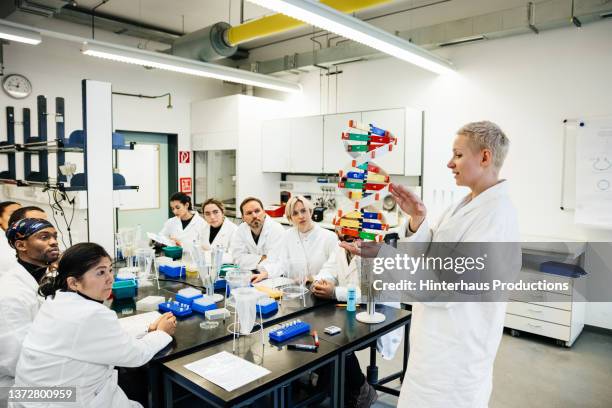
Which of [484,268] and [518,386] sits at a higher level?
[484,268]

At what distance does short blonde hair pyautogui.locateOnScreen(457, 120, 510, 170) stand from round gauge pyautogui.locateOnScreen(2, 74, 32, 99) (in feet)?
15.9

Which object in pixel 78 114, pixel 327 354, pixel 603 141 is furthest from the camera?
pixel 78 114

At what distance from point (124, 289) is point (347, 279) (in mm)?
1287

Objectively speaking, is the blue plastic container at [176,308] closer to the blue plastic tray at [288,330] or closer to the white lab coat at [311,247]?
the blue plastic tray at [288,330]

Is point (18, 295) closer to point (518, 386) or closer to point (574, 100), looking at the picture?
point (518, 386)

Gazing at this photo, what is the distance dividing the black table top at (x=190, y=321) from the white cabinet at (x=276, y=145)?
2.99 metres

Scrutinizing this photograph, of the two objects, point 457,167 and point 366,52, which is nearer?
point 457,167

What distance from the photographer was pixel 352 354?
7.91ft

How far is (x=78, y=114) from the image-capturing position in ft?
16.4

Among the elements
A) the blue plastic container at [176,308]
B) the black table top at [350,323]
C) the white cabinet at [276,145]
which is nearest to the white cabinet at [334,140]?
the white cabinet at [276,145]

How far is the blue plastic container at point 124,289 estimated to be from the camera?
2.37 m

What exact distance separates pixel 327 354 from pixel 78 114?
4.61 metres

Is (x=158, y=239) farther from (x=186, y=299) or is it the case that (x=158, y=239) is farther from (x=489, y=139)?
(x=489, y=139)

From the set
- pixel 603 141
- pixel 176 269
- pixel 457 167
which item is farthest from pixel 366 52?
pixel 457 167
